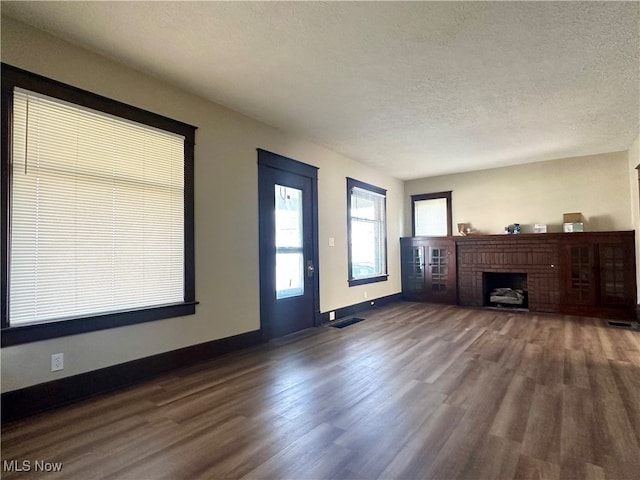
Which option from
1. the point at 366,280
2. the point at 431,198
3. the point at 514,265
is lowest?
the point at 366,280

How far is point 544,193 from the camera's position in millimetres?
6238

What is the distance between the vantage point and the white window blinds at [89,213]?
7.81 feet

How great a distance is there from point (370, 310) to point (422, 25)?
190 inches

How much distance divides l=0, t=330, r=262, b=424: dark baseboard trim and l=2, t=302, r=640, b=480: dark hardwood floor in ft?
0.32

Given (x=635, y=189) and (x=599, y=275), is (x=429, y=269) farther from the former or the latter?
(x=635, y=189)

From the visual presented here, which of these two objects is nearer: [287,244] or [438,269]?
[287,244]

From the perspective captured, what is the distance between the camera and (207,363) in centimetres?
340

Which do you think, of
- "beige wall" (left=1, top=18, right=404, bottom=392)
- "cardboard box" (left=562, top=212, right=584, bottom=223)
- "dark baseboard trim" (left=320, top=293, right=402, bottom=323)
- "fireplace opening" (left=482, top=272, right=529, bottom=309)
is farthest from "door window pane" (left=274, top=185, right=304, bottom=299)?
"cardboard box" (left=562, top=212, right=584, bottom=223)

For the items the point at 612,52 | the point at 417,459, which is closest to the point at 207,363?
the point at 417,459

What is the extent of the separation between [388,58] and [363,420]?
113 inches

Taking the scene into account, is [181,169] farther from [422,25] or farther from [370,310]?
[370,310]

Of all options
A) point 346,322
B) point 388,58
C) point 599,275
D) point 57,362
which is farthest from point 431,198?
point 57,362

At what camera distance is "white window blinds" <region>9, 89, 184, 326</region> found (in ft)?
7.81

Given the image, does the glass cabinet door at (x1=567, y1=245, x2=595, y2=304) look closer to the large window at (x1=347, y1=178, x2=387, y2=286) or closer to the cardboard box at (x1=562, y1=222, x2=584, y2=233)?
the cardboard box at (x1=562, y1=222, x2=584, y2=233)
